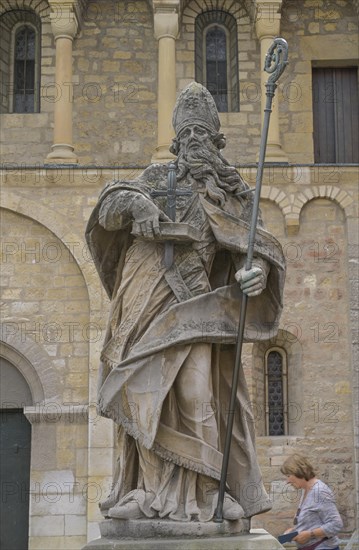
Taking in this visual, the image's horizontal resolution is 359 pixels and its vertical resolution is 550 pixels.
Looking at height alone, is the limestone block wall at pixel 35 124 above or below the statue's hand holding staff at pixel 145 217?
above

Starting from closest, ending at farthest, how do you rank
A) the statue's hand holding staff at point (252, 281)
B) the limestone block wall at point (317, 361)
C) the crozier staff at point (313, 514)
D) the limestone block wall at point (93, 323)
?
1. the statue's hand holding staff at point (252, 281)
2. the crozier staff at point (313, 514)
3. the limestone block wall at point (93, 323)
4. the limestone block wall at point (317, 361)

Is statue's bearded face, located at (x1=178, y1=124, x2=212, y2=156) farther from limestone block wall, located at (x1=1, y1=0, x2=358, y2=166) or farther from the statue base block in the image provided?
limestone block wall, located at (x1=1, y1=0, x2=358, y2=166)

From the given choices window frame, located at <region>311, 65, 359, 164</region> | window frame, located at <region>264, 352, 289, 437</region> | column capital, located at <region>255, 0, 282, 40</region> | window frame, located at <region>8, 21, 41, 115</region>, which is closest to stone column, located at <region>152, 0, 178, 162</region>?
column capital, located at <region>255, 0, 282, 40</region>

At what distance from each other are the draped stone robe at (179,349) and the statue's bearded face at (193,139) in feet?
0.56

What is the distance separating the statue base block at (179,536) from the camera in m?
4.54

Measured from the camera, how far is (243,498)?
504 centimetres

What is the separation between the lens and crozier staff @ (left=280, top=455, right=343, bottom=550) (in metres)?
6.54

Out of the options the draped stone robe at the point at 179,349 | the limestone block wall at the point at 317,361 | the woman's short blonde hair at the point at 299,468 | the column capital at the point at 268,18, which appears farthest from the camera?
the column capital at the point at 268,18

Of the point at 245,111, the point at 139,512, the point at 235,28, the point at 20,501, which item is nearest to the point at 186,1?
the point at 235,28

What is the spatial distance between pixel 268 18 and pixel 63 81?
10.5 ft

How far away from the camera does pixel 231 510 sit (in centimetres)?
481

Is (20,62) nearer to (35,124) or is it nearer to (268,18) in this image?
(35,124)

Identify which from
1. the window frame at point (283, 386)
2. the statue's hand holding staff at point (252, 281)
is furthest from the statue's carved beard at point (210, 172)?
the window frame at point (283, 386)

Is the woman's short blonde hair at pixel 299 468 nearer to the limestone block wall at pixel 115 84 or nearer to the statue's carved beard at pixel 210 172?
the statue's carved beard at pixel 210 172
